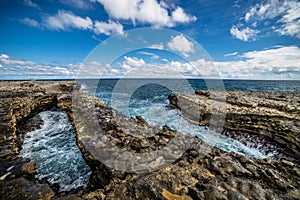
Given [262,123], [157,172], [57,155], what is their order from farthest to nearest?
1. [262,123]
2. [57,155]
3. [157,172]

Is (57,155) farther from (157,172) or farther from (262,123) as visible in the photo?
(262,123)

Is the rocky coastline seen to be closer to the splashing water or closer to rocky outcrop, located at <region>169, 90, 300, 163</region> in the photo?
the splashing water

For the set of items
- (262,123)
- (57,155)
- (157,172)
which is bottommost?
(57,155)

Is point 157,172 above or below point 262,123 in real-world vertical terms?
above

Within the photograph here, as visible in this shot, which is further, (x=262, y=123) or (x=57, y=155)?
(x=262, y=123)

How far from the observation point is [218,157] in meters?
5.56

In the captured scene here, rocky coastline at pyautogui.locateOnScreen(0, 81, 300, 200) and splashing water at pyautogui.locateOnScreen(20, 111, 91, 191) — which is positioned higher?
rocky coastline at pyautogui.locateOnScreen(0, 81, 300, 200)

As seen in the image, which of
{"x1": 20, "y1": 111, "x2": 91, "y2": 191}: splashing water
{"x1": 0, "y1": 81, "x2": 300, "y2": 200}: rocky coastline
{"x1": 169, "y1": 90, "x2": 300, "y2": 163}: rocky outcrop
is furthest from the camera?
{"x1": 169, "y1": 90, "x2": 300, "y2": 163}: rocky outcrop

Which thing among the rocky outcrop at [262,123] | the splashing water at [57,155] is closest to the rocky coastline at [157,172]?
the splashing water at [57,155]

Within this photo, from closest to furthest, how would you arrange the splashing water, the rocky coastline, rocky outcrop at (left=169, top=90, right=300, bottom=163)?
the rocky coastline → the splashing water → rocky outcrop at (left=169, top=90, right=300, bottom=163)

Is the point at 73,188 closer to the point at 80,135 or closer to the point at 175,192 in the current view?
the point at 80,135

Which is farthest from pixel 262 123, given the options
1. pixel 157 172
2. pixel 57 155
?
pixel 57 155

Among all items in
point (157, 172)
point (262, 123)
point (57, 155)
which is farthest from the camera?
point (262, 123)

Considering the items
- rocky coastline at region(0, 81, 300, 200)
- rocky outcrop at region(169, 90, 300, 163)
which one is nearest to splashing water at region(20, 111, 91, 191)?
rocky coastline at region(0, 81, 300, 200)
